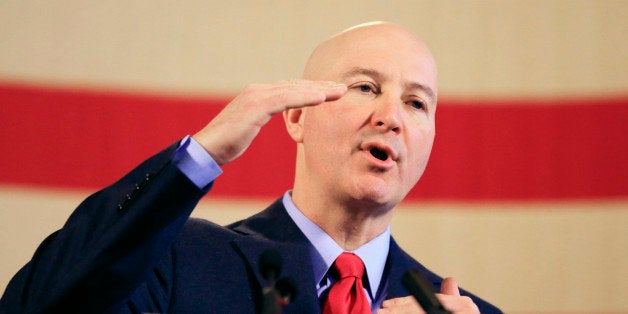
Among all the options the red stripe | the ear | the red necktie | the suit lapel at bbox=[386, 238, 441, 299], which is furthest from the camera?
the red stripe

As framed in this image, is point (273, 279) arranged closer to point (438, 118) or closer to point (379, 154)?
point (379, 154)

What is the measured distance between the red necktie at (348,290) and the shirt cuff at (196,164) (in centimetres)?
40

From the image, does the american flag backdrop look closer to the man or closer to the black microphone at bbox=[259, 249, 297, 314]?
the man

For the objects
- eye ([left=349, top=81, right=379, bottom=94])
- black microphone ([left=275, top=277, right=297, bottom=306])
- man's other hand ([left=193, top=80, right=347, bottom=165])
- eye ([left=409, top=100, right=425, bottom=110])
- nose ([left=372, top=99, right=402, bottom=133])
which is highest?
eye ([left=349, top=81, right=379, bottom=94])

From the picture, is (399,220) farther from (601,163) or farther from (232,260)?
(232,260)

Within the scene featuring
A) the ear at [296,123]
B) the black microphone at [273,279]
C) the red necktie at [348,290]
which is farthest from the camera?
the ear at [296,123]

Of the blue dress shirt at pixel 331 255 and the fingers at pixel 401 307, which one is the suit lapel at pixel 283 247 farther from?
the fingers at pixel 401 307

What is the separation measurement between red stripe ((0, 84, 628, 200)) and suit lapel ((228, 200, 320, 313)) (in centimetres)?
98

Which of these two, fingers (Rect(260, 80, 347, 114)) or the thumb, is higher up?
fingers (Rect(260, 80, 347, 114))

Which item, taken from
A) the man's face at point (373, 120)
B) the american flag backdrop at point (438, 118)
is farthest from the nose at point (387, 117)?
the american flag backdrop at point (438, 118)

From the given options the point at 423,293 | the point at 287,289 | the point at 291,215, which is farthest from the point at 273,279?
the point at 291,215

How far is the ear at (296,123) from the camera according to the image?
162 cm

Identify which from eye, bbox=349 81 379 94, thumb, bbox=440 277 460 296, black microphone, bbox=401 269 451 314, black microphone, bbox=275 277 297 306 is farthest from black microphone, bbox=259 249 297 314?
eye, bbox=349 81 379 94

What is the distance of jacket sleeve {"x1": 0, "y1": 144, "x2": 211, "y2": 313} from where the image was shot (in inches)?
42.1
